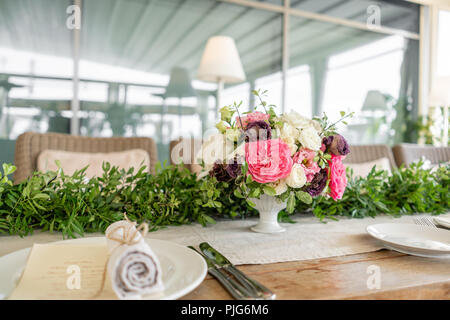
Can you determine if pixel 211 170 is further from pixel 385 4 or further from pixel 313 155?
pixel 385 4

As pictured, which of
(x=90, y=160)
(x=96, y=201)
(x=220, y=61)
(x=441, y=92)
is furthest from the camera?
(x=441, y=92)

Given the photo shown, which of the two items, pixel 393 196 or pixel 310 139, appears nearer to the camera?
pixel 310 139

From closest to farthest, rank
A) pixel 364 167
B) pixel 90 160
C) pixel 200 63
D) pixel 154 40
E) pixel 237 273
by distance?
pixel 237 273 → pixel 90 160 → pixel 364 167 → pixel 200 63 → pixel 154 40

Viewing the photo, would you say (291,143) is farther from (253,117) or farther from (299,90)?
(299,90)

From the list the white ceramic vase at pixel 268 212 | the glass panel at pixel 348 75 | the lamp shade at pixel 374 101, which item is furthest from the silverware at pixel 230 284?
the lamp shade at pixel 374 101

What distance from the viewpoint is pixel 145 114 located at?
3189 mm

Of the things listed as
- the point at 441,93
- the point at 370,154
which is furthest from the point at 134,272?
the point at 441,93

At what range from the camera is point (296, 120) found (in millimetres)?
718

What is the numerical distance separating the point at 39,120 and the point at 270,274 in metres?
2.95

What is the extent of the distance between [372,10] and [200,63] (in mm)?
2583

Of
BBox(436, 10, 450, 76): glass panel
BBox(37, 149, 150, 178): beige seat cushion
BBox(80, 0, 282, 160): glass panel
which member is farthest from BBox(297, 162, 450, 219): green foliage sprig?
BBox(436, 10, 450, 76): glass panel

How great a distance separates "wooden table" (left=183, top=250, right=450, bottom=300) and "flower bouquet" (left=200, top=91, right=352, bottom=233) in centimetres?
16

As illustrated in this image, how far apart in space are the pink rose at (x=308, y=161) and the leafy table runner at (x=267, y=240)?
0.15 metres

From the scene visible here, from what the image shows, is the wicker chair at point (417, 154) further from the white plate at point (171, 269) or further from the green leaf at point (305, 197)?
the white plate at point (171, 269)
